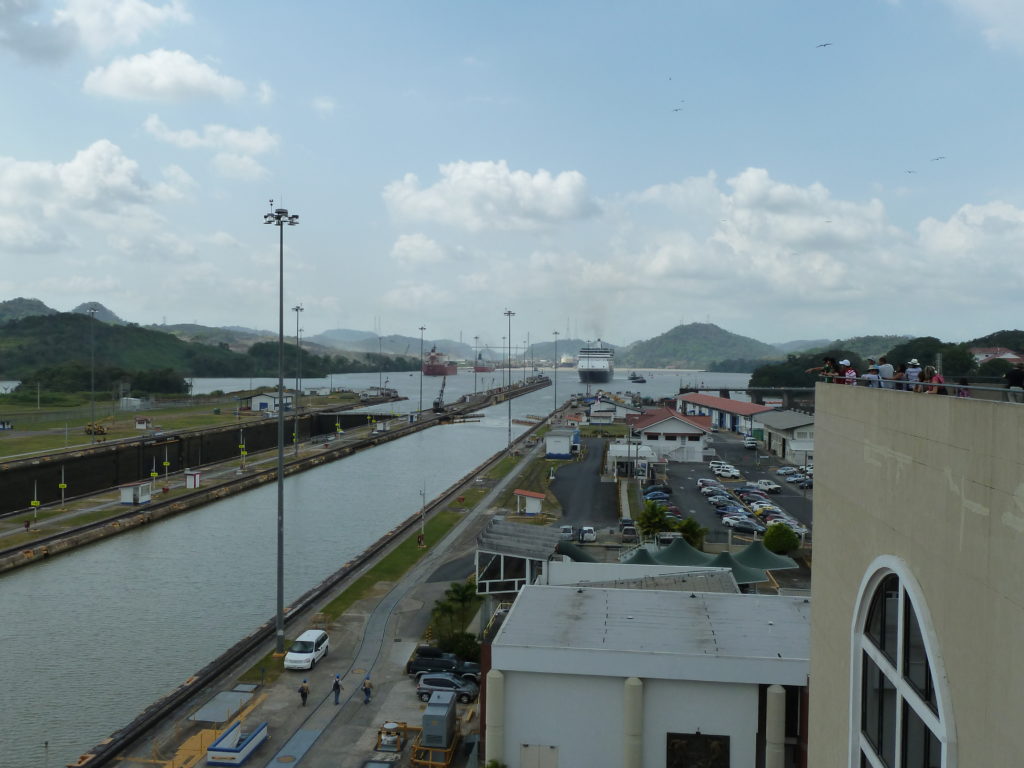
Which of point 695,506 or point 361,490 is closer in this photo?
point 695,506

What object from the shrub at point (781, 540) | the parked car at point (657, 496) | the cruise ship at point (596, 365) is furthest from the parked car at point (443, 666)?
the cruise ship at point (596, 365)

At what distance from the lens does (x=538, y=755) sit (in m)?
7.95

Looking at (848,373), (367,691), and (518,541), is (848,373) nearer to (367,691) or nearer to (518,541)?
(367,691)

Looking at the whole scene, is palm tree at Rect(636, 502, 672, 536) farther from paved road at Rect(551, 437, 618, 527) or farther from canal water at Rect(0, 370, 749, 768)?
canal water at Rect(0, 370, 749, 768)

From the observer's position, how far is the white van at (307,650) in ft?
36.6

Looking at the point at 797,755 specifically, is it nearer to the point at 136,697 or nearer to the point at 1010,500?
the point at 1010,500

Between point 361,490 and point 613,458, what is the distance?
9.44 meters

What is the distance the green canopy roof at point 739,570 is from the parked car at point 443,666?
504 centimetres

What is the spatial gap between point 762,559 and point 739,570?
5.86 ft

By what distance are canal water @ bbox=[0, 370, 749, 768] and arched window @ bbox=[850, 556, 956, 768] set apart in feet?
30.9

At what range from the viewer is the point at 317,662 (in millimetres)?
11414

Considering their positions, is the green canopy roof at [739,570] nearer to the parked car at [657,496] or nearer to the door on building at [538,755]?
the door on building at [538,755]

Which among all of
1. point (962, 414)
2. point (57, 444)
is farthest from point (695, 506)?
point (57, 444)

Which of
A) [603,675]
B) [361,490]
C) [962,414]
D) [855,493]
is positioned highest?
[962,414]
